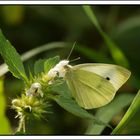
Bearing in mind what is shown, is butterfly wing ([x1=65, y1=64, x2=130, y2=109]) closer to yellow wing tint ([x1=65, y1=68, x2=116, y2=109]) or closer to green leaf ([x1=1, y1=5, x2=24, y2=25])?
yellow wing tint ([x1=65, y1=68, x2=116, y2=109])

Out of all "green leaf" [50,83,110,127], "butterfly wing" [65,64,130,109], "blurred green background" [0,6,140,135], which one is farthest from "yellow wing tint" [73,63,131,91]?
"blurred green background" [0,6,140,135]

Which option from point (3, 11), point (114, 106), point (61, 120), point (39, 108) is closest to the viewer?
point (39, 108)

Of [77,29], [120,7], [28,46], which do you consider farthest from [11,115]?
[120,7]

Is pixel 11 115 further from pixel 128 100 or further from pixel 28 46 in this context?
pixel 128 100

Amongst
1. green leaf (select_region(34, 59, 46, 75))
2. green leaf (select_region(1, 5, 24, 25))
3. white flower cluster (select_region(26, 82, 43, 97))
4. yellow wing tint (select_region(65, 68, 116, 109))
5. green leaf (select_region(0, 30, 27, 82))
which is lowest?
yellow wing tint (select_region(65, 68, 116, 109))

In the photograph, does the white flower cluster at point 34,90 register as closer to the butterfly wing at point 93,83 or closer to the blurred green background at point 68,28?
the butterfly wing at point 93,83

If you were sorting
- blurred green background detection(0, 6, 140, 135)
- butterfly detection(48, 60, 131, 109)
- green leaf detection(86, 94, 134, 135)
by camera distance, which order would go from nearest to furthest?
butterfly detection(48, 60, 131, 109) < green leaf detection(86, 94, 134, 135) < blurred green background detection(0, 6, 140, 135)

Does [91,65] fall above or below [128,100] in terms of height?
above

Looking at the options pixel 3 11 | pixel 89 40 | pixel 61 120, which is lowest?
pixel 61 120

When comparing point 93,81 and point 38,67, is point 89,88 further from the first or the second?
point 38,67
